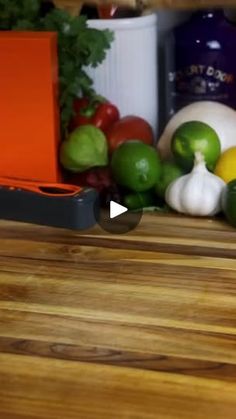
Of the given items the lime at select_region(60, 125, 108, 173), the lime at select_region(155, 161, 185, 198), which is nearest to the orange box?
the lime at select_region(60, 125, 108, 173)

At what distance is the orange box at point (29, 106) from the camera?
101cm

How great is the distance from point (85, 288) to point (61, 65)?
0.33 m

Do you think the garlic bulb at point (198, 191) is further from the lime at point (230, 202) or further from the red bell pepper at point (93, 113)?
the red bell pepper at point (93, 113)

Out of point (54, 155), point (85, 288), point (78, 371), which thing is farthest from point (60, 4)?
point (78, 371)

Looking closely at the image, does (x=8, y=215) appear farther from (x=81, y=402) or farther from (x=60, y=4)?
(x=81, y=402)

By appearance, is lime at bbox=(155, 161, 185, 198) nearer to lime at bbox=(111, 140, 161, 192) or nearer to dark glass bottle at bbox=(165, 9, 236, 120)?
lime at bbox=(111, 140, 161, 192)

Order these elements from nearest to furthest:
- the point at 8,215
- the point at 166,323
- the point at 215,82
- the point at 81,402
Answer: the point at 81,402 < the point at 166,323 < the point at 8,215 < the point at 215,82

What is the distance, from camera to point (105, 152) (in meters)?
1.05

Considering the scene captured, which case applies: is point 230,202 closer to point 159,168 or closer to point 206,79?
point 159,168

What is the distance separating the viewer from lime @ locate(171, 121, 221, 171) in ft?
3.33

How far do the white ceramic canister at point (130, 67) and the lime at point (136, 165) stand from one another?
12 centimetres

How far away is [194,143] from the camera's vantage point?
101 centimetres

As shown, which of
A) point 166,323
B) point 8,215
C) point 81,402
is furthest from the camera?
point 8,215
